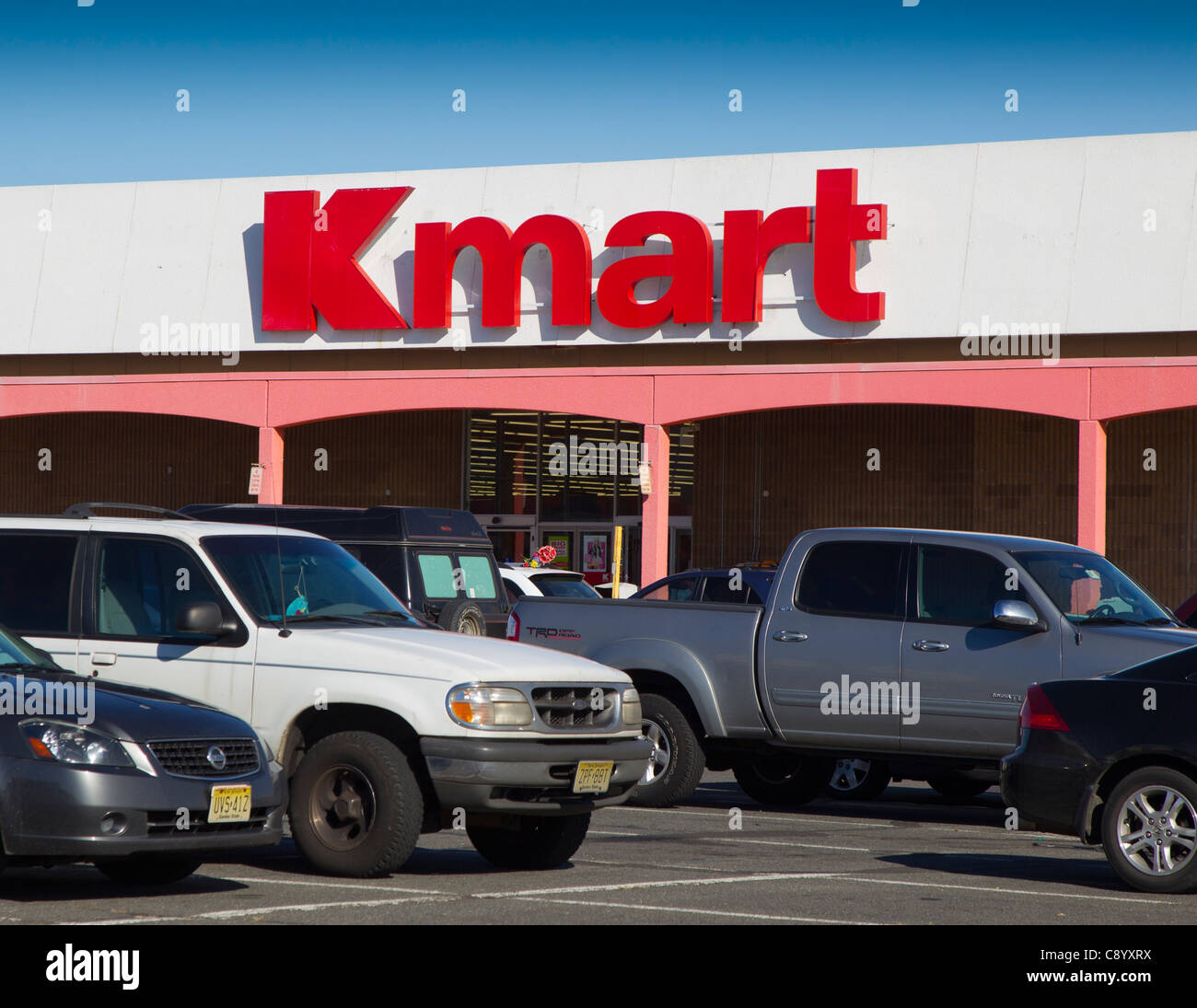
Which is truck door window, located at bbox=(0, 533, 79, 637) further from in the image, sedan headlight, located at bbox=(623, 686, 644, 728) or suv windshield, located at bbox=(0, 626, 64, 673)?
sedan headlight, located at bbox=(623, 686, 644, 728)

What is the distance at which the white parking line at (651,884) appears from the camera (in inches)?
356

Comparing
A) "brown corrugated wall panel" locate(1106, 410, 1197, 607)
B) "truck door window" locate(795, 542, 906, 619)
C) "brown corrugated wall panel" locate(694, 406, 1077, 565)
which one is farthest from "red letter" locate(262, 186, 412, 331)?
"truck door window" locate(795, 542, 906, 619)

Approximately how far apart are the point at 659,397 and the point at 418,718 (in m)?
18.3

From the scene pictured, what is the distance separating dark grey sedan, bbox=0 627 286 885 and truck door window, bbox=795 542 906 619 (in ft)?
17.4

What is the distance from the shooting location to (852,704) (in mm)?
12828

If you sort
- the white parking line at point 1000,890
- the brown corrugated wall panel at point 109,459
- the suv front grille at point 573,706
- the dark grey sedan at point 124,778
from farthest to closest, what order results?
the brown corrugated wall panel at point 109,459 → the suv front grille at point 573,706 → the white parking line at point 1000,890 → the dark grey sedan at point 124,778

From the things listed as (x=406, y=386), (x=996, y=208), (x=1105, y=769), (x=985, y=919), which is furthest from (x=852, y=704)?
(x=406, y=386)

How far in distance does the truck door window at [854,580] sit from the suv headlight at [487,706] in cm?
424

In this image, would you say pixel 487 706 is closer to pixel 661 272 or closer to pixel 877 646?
pixel 877 646

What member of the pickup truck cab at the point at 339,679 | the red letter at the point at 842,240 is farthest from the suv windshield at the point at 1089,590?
the red letter at the point at 842,240

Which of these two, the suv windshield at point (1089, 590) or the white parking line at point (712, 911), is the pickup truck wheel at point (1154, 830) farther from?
the suv windshield at point (1089, 590)

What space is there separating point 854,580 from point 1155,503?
1797 centimetres

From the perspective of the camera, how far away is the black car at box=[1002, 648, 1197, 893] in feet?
31.2

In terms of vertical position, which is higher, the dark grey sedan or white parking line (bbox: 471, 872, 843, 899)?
the dark grey sedan
